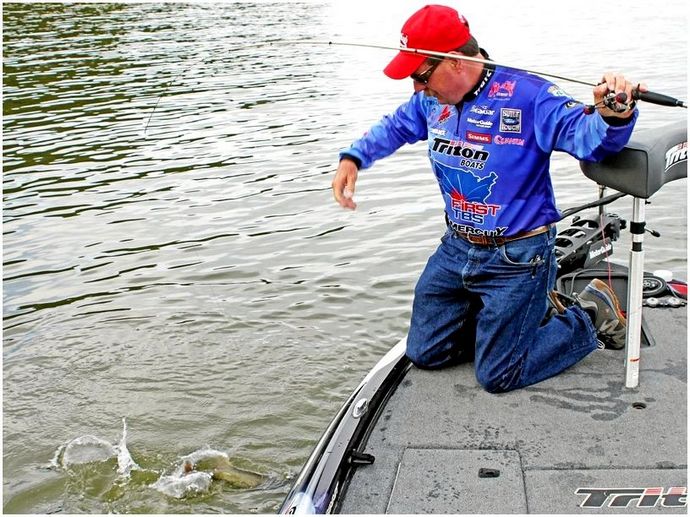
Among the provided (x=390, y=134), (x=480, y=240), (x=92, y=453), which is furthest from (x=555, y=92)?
(x=92, y=453)

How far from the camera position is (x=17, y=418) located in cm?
509

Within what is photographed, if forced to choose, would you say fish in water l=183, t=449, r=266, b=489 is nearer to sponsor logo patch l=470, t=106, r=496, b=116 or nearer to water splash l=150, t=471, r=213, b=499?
water splash l=150, t=471, r=213, b=499

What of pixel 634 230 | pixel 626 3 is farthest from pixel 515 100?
pixel 626 3

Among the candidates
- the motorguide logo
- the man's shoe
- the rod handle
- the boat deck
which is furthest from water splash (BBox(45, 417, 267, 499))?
the rod handle

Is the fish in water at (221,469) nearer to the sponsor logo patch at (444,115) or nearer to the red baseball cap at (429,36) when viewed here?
the sponsor logo patch at (444,115)

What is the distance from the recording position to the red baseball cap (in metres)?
3.52

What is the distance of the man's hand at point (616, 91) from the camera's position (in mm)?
2996

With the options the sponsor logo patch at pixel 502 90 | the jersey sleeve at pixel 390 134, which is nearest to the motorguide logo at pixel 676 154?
the sponsor logo patch at pixel 502 90

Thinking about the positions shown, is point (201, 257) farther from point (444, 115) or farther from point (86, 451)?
point (444, 115)

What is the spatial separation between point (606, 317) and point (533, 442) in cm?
96

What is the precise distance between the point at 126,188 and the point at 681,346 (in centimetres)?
646

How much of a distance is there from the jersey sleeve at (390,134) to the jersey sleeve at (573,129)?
720mm

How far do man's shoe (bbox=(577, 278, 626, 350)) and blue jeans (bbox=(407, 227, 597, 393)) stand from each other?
8 centimetres

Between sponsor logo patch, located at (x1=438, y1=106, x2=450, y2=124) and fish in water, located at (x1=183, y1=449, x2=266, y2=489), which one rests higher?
sponsor logo patch, located at (x1=438, y1=106, x2=450, y2=124)
